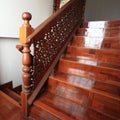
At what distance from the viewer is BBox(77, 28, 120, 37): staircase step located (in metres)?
2.20

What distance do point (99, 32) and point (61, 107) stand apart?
1.64 m

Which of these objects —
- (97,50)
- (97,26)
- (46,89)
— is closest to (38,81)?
(46,89)

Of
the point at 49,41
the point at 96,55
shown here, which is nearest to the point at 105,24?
the point at 96,55

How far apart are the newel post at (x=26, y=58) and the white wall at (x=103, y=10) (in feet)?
12.4

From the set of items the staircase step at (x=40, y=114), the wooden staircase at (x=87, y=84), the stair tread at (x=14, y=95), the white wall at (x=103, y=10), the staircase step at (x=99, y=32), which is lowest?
the stair tread at (x=14, y=95)

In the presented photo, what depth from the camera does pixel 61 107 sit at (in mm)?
1425

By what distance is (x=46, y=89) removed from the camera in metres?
1.77

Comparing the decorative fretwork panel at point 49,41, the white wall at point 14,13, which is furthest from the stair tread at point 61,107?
the white wall at point 14,13

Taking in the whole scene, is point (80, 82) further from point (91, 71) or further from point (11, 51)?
point (11, 51)

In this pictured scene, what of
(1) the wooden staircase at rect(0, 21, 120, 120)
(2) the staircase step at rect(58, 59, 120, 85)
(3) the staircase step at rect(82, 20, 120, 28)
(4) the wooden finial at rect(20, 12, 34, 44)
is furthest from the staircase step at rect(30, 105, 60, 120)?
(3) the staircase step at rect(82, 20, 120, 28)

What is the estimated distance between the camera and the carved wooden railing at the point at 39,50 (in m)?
1.31

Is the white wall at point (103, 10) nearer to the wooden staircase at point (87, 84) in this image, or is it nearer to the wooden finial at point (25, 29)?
the wooden staircase at point (87, 84)

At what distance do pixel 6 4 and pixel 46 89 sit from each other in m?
1.54

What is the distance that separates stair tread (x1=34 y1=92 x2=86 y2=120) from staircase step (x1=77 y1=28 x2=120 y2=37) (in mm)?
1441
